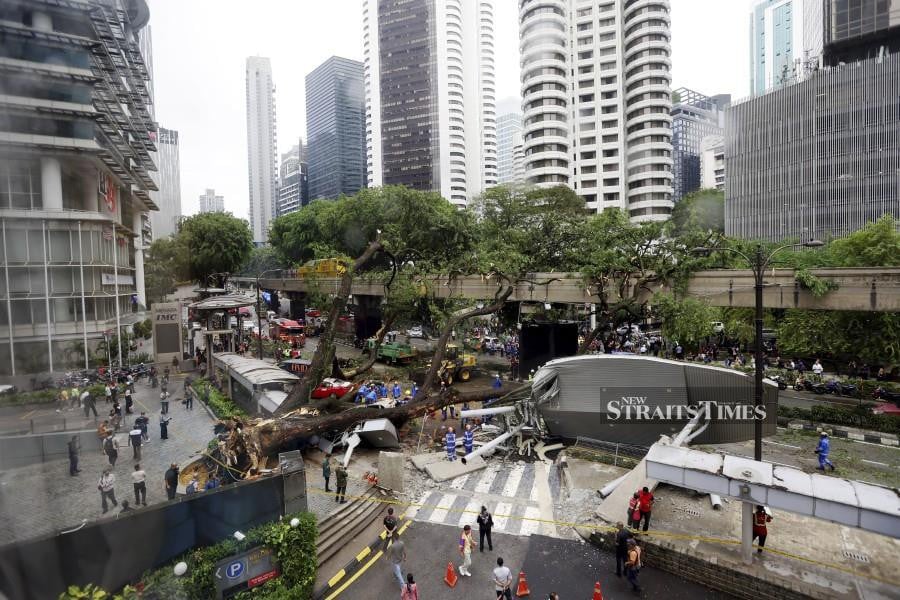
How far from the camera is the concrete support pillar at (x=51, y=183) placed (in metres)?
3.17

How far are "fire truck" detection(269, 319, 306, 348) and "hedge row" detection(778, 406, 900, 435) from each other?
100ft

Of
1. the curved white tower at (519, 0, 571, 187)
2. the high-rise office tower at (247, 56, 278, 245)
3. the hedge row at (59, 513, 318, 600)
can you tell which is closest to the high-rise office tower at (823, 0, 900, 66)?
the curved white tower at (519, 0, 571, 187)

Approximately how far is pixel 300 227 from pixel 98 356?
49211 mm

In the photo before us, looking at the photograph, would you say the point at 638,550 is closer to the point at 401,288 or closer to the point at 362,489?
the point at 362,489

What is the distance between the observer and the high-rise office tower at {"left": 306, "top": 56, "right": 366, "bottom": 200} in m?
126

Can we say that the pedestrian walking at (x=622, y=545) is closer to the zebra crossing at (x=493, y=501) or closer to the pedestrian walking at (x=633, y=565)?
the pedestrian walking at (x=633, y=565)

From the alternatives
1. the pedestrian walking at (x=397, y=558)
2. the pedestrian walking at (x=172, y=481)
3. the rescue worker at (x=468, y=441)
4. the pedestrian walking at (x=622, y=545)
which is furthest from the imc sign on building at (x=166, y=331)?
the pedestrian walking at (x=622, y=545)

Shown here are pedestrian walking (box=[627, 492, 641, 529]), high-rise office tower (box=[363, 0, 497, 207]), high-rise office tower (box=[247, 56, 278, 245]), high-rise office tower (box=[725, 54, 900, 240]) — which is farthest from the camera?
high-rise office tower (box=[363, 0, 497, 207])

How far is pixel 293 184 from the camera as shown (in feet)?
484

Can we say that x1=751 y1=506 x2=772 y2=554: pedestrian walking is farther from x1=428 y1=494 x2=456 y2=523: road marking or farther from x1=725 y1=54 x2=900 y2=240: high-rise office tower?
x1=725 y1=54 x2=900 y2=240: high-rise office tower

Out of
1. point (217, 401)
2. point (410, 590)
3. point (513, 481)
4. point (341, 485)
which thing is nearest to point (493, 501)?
point (513, 481)

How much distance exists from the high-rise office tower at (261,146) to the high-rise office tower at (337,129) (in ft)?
46.4

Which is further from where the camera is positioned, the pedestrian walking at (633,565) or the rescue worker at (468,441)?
the rescue worker at (468,441)

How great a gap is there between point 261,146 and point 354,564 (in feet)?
314
